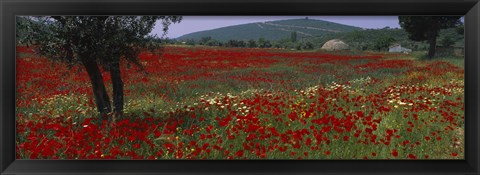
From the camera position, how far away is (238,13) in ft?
16.9

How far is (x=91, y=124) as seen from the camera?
17.7 ft

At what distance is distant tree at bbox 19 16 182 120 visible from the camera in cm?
514

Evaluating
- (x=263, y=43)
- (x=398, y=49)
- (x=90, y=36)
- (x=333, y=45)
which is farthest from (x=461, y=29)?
(x=90, y=36)

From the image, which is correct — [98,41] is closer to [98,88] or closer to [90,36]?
[90,36]

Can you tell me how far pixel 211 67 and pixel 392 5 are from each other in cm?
210

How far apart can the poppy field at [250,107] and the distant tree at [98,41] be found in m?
0.08

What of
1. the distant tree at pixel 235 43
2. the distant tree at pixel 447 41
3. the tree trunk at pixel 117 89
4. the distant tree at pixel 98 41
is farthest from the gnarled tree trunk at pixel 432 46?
the tree trunk at pixel 117 89

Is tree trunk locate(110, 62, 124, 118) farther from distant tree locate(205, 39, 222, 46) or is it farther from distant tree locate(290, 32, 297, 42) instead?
distant tree locate(290, 32, 297, 42)

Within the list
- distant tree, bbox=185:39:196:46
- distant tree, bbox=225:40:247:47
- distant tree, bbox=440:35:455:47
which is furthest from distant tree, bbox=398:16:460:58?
distant tree, bbox=185:39:196:46

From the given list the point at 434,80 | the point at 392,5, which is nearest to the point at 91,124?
the point at 392,5

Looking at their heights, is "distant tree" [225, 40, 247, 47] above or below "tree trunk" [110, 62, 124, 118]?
above

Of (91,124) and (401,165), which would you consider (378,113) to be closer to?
(401,165)

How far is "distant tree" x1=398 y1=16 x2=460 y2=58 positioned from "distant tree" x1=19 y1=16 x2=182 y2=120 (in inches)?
96.4

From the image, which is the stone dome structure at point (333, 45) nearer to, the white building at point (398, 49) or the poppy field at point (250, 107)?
the poppy field at point (250, 107)
